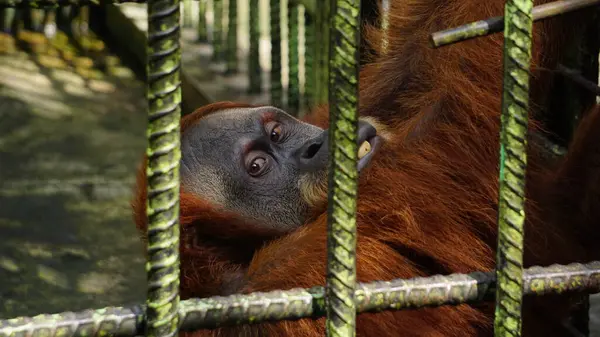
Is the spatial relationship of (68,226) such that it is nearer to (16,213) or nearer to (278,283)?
(16,213)

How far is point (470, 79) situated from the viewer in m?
1.63

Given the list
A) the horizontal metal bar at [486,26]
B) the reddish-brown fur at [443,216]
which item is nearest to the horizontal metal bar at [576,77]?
the reddish-brown fur at [443,216]

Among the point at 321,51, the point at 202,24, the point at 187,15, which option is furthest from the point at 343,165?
the point at 187,15

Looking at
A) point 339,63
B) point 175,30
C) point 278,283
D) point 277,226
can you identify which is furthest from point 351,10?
point 277,226

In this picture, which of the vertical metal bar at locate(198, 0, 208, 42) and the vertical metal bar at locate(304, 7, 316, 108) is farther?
the vertical metal bar at locate(198, 0, 208, 42)

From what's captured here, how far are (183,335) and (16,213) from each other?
6.08ft

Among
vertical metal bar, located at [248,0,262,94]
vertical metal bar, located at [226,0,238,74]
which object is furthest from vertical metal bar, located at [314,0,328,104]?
vertical metal bar, located at [226,0,238,74]

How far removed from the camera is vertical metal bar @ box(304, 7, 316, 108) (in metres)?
3.46

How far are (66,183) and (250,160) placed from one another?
5.78ft

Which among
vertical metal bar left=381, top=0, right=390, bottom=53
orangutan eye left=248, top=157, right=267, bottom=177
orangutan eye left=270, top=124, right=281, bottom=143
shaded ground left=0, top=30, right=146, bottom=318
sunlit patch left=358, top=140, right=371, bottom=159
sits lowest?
shaded ground left=0, top=30, right=146, bottom=318

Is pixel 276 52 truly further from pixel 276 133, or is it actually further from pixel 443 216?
pixel 443 216

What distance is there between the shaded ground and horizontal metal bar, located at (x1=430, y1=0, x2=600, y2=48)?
1.84 m

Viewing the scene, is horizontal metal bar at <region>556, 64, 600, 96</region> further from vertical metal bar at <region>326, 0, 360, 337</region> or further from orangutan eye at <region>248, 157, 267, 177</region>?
vertical metal bar at <region>326, 0, 360, 337</region>

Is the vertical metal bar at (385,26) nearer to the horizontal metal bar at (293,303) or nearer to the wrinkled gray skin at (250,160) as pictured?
the wrinkled gray skin at (250,160)
